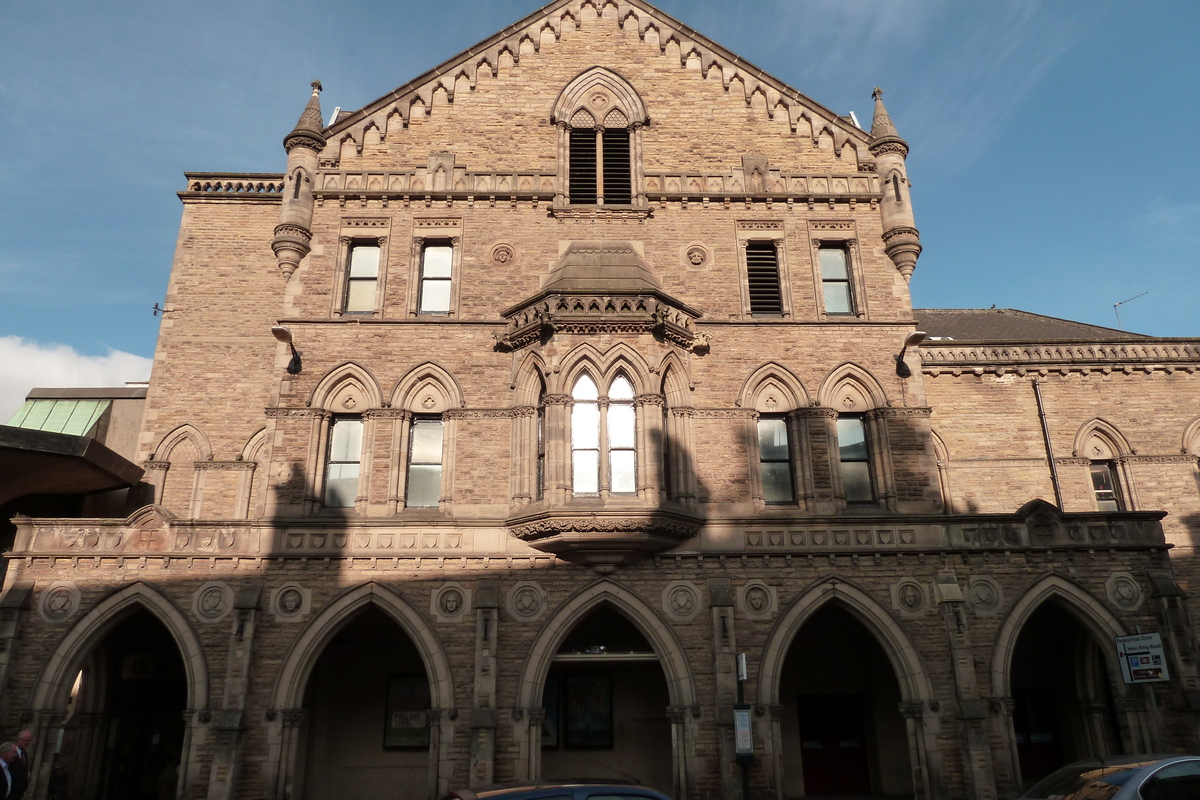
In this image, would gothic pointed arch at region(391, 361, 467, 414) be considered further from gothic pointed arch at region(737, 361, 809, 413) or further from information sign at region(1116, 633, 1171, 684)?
information sign at region(1116, 633, 1171, 684)

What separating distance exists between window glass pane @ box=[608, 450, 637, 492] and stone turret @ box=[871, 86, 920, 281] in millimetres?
7580

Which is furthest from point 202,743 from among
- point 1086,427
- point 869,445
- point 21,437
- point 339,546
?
point 1086,427

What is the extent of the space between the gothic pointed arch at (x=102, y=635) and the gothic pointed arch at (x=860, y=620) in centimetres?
976

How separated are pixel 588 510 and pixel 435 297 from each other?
6.06 meters

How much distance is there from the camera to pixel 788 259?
18.3m

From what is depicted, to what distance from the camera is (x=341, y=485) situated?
16375 millimetres

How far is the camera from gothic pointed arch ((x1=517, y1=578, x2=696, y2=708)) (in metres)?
14.7

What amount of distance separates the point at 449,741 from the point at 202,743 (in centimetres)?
411

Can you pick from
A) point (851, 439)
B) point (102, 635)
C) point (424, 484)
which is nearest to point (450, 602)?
point (424, 484)

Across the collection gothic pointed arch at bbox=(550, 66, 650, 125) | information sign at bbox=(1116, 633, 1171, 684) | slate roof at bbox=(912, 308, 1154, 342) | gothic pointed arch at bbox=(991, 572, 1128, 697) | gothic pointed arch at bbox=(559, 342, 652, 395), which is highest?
gothic pointed arch at bbox=(550, 66, 650, 125)

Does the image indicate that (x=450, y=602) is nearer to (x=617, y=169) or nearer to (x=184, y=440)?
(x=184, y=440)

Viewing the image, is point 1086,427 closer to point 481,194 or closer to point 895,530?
point 895,530

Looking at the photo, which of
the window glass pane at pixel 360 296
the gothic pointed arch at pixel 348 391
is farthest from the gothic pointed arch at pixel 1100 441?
the window glass pane at pixel 360 296

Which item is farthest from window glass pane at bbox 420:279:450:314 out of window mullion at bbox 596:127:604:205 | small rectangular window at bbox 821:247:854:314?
small rectangular window at bbox 821:247:854:314
